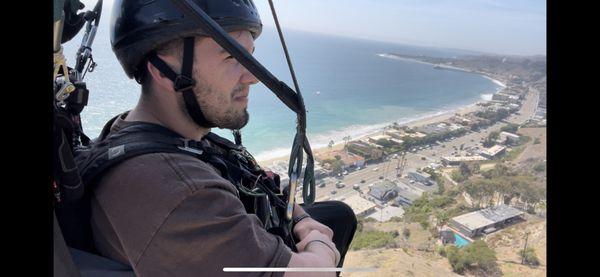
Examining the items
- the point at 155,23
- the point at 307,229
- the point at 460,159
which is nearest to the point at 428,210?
the point at 460,159

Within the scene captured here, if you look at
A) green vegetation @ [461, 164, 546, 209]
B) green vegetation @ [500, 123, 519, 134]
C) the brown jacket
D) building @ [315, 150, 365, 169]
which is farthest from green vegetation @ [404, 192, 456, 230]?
the brown jacket

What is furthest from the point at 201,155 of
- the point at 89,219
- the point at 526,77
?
the point at 526,77

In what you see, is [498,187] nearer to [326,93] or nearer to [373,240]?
[373,240]

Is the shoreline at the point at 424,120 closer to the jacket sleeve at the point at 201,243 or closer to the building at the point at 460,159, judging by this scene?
the building at the point at 460,159

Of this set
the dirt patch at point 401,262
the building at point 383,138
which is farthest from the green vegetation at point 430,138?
the dirt patch at point 401,262
